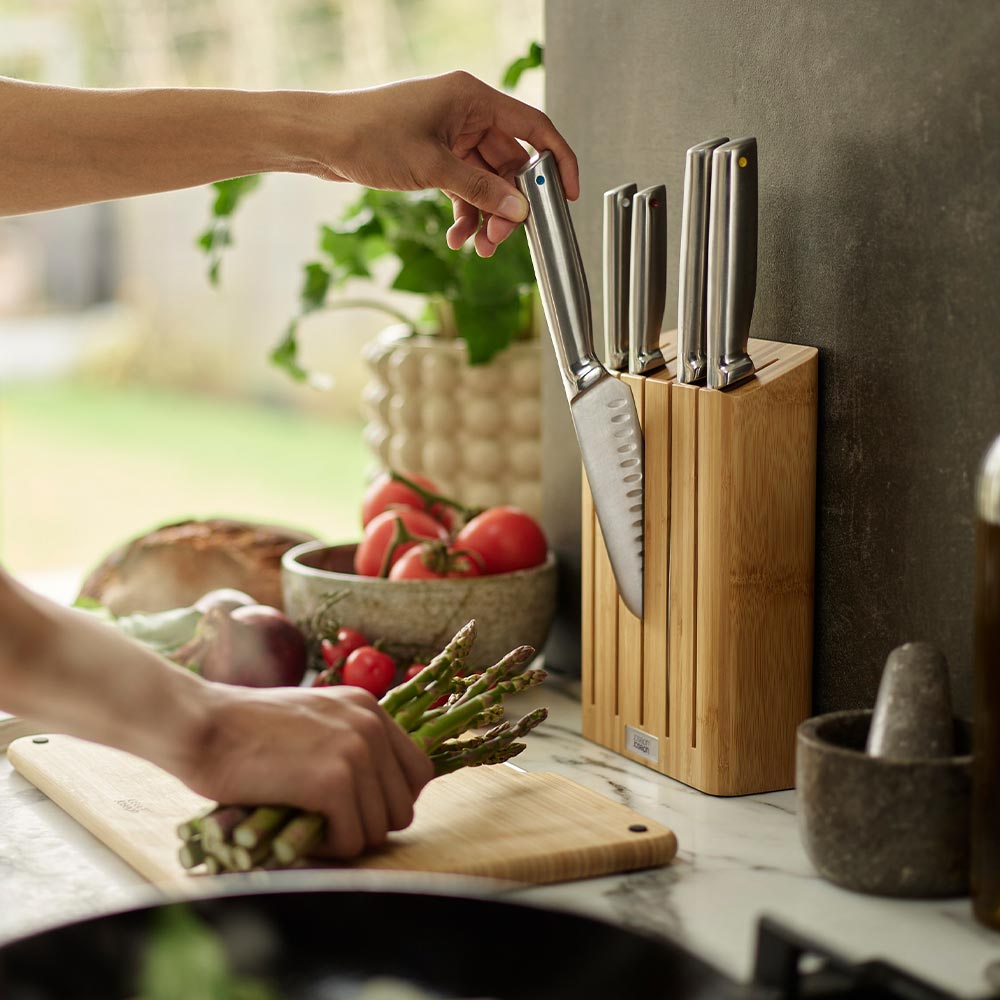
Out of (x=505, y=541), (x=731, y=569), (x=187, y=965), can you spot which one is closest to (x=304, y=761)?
(x=187, y=965)

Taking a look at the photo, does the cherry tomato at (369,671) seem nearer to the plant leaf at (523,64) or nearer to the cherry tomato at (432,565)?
the cherry tomato at (432,565)

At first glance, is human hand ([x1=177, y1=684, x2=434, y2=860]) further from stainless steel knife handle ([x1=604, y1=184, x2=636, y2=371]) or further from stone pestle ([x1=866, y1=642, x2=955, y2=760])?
stainless steel knife handle ([x1=604, y1=184, x2=636, y2=371])

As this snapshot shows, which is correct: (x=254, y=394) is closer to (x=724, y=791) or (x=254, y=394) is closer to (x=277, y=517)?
(x=277, y=517)

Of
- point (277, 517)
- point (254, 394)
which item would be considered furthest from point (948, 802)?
point (254, 394)

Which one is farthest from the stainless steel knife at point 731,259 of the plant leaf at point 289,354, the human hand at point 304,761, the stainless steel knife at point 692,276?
the plant leaf at point 289,354

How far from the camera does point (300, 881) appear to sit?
72cm

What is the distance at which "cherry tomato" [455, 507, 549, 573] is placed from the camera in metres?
Result: 1.41

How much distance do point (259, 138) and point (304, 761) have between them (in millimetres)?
608

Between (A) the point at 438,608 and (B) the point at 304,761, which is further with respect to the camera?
(A) the point at 438,608

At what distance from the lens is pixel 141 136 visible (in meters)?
1.25

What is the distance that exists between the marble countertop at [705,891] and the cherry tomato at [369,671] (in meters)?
0.25

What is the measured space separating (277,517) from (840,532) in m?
5.20

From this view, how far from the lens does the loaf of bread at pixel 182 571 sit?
1607 millimetres

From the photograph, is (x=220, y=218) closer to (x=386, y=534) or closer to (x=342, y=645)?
(x=386, y=534)
